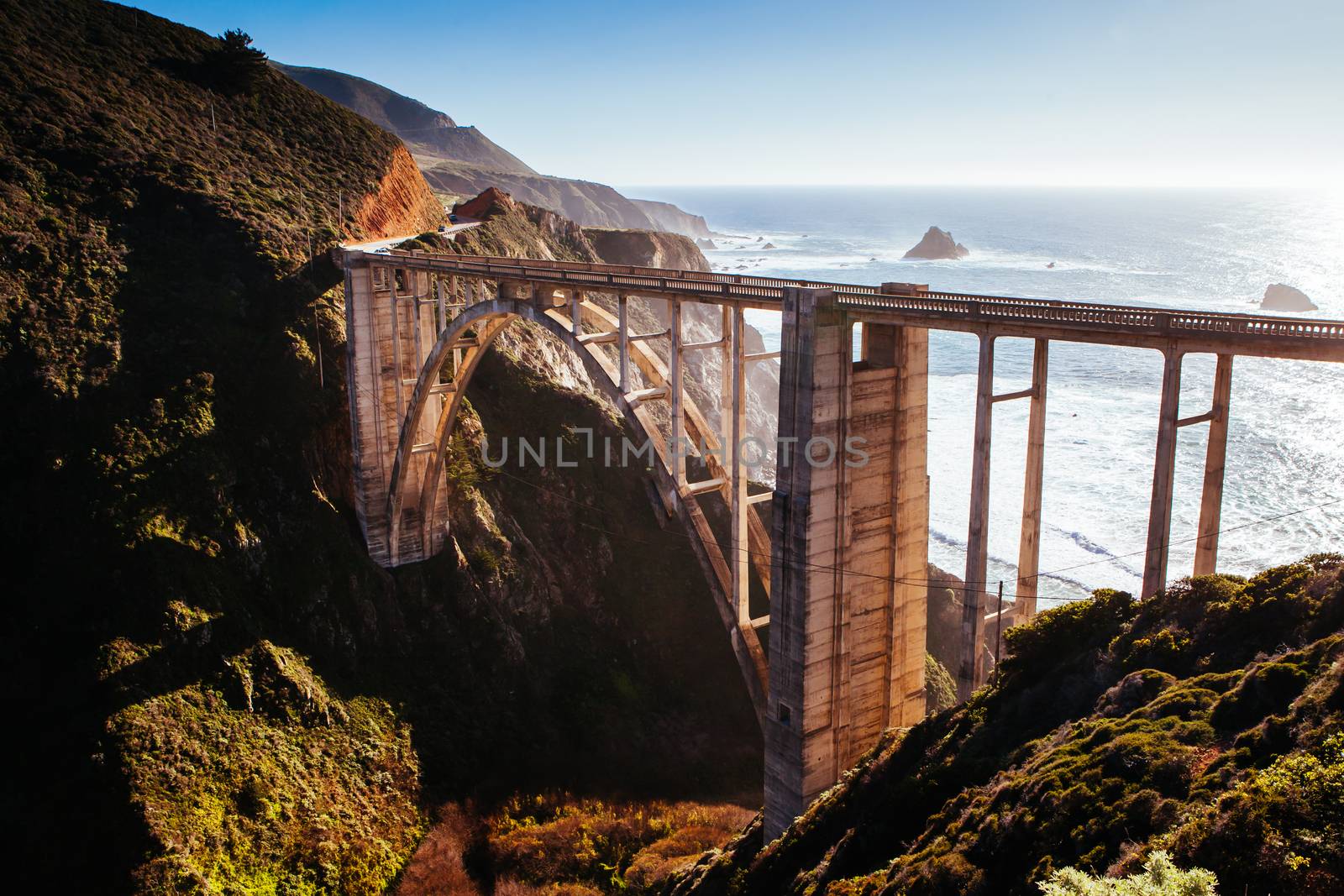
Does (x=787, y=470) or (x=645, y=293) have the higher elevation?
(x=645, y=293)

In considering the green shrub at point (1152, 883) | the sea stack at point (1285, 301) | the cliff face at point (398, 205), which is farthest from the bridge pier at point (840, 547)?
the sea stack at point (1285, 301)

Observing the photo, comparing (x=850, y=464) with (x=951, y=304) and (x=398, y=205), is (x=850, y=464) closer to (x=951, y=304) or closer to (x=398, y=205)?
(x=951, y=304)

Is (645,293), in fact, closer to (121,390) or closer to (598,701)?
(598,701)

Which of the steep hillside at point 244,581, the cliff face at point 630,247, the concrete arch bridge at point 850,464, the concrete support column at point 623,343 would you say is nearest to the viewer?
the concrete arch bridge at point 850,464

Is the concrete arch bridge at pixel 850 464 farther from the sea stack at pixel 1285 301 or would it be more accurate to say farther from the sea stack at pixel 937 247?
the sea stack at pixel 937 247

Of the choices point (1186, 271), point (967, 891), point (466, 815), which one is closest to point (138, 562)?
point (466, 815)
